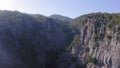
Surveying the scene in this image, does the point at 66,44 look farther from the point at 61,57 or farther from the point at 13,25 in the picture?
the point at 13,25

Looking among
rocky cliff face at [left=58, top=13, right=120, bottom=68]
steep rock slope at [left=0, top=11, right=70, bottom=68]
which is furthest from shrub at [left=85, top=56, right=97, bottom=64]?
steep rock slope at [left=0, top=11, right=70, bottom=68]

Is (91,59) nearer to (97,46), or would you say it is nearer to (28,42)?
(97,46)

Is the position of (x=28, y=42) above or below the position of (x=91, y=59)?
above

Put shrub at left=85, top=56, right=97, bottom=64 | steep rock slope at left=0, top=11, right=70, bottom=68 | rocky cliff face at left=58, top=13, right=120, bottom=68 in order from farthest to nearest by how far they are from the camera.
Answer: steep rock slope at left=0, top=11, right=70, bottom=68, shrub at left=85, top=56, right=97, bottom=64, rocky cliff face at left=58, top=13, right=120, bottom=68

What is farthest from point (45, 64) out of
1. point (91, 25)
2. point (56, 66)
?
point (91, 25)

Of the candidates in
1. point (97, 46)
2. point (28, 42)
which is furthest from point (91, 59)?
point (28, 42)

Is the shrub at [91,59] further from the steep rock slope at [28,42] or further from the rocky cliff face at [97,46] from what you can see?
the steep rock slope at [28,42]

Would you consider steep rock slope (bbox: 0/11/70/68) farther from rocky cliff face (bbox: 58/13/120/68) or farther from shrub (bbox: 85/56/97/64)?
shrub (bbox: 85/56/97/64)

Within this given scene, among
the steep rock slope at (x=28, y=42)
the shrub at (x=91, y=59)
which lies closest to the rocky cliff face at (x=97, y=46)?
the shrub at (x=91, y=59)
